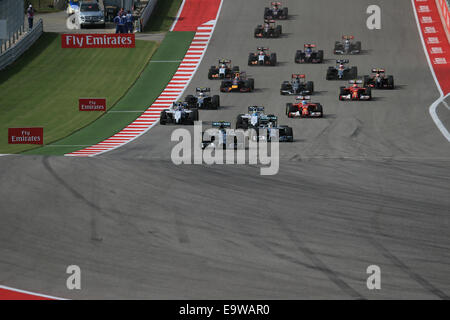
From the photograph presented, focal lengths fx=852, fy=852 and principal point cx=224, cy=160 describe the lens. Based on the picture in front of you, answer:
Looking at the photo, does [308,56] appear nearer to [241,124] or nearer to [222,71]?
[222,71]

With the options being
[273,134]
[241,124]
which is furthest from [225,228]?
[241,124]

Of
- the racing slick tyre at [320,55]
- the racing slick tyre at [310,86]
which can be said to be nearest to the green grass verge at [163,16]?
the racing slick tyre at [320,55]

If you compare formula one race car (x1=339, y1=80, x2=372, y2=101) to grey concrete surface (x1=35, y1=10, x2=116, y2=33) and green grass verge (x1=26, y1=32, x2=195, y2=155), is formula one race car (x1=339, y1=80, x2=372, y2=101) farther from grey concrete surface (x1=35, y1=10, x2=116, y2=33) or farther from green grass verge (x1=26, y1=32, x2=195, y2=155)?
grey concrete surface (x1=35, y1=10, x2=116, y2=33)

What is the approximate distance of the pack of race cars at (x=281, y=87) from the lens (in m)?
31.0

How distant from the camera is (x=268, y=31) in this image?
169ft

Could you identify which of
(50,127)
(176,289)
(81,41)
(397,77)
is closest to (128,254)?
(176,289)

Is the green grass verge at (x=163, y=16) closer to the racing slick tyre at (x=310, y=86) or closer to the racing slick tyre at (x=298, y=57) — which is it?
the racing slick tyre at (x=298, y=57)

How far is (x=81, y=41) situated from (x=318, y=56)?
14710 millimetres

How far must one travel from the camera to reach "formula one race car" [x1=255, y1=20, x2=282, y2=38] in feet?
169

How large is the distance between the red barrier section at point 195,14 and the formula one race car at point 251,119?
73.4ft

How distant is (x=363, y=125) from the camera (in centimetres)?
3372

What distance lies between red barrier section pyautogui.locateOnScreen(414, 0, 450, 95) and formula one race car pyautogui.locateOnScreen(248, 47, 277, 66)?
8.59 metres

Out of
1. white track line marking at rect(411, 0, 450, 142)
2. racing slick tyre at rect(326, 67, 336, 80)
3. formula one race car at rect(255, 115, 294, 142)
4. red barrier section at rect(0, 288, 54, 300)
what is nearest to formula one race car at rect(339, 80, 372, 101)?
white track line marking at rect(411, 0, 450, 142)

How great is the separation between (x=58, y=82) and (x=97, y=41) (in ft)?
25.2
